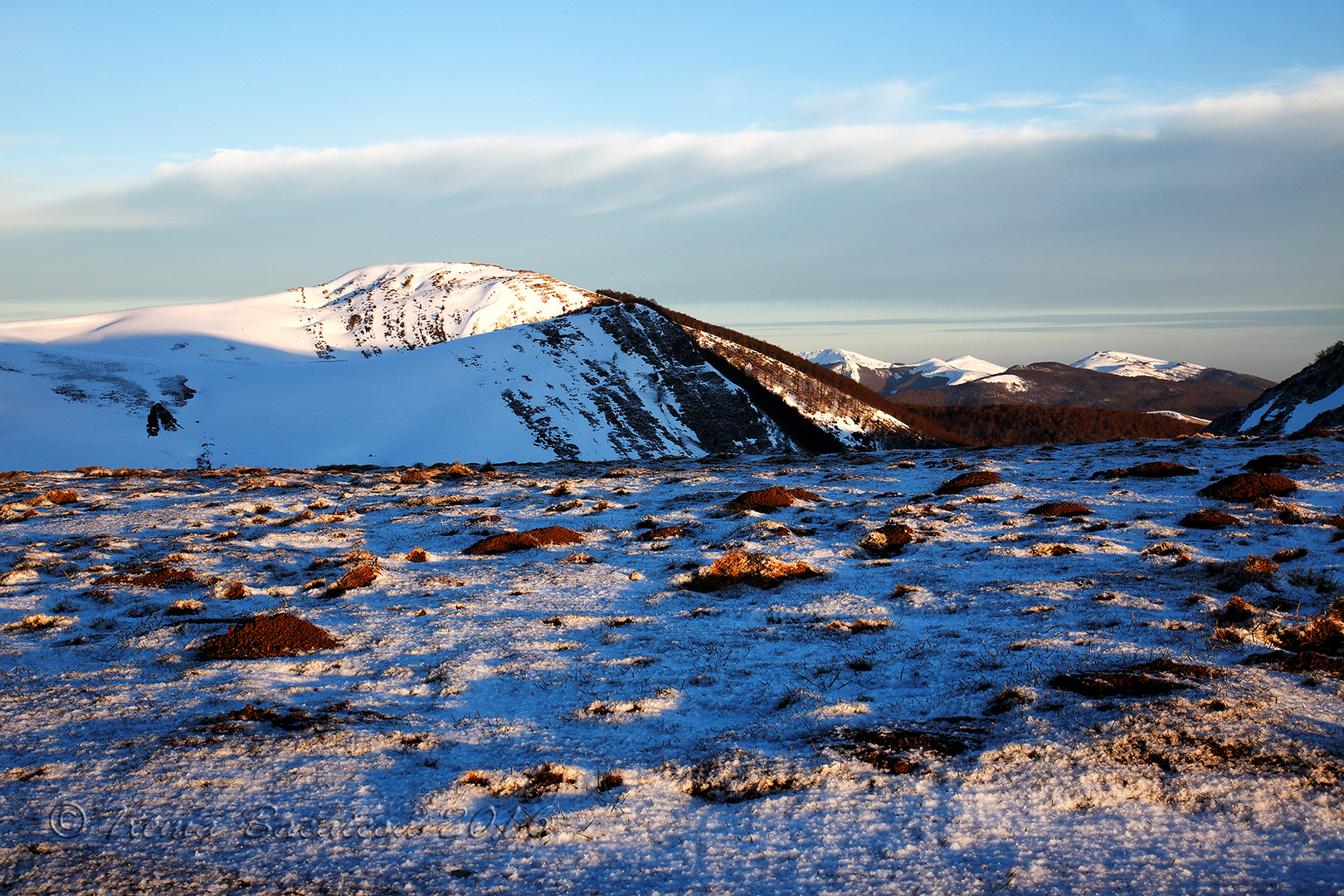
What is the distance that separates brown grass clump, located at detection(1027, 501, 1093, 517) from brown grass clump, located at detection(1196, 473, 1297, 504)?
145 inches

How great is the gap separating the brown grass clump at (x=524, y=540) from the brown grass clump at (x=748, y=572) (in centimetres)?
500

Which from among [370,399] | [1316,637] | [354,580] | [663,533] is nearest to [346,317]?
[370,399]

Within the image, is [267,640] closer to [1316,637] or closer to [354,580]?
[354,580]

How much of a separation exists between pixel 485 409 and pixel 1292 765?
7674 centimetres

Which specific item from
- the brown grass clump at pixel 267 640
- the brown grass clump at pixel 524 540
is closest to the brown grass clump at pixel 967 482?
the brown grass clump at pixel 524 540

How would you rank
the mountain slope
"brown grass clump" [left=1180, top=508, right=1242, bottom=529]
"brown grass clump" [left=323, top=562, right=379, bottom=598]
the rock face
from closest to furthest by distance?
1. "brown grass clump" [left=323, top=562, right=379, bottom=598]
2. "brown grass clump" [left=1180, top=508, right=1242, bottom=529]
3. the rock face
4. the mountain slope

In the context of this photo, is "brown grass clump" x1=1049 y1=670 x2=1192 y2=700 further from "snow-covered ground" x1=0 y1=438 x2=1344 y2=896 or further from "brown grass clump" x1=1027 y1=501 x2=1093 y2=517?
"brown grass clump" x1=1027 y1=501 x2=1093 y2=517

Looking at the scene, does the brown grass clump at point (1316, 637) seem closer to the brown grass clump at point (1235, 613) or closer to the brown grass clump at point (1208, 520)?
the brown grass clump at point (1235, 613)

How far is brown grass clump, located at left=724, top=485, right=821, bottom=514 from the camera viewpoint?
2386 cm

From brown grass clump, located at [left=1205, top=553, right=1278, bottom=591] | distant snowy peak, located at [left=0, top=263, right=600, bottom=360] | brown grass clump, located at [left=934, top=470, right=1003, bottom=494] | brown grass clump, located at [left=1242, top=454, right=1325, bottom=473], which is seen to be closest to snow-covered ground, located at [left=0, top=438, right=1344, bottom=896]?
brown grass clump, located at [left=1205, top=553, right=1278, bottom=591]

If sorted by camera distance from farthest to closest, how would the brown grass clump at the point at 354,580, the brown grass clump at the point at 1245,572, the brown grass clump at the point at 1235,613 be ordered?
the brown grass clump at the point at 354,580 < the brown grass clump at the point at 1245,572 < the brown grass clump at the point at 1235,613

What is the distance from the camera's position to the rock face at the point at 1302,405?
4866 centimetres

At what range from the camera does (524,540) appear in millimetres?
20516

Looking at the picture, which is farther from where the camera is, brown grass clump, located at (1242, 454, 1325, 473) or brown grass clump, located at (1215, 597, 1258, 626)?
brown grass clump, located at (1242, 454, 1325, 473)
